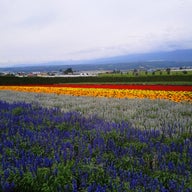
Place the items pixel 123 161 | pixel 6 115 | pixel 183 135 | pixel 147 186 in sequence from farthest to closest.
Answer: pixel 6 115 < pixel 183 135 < pixel 123 161 < pixel 147 186

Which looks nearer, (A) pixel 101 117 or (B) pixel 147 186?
(B) pixel 147 186

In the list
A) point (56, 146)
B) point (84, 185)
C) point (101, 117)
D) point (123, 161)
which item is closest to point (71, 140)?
point (56, 146)

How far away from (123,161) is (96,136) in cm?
187

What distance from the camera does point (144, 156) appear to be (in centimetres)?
649

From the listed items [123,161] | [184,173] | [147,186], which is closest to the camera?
[147,186]

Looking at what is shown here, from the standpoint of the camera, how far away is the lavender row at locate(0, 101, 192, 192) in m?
5.03

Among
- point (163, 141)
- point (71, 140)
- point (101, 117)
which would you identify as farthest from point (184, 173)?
point (101, 117)

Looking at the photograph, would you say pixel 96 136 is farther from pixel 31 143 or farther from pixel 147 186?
pixel 147 186

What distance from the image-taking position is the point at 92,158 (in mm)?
6227

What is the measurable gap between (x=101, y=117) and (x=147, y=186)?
621cm

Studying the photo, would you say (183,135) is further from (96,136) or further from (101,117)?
(101,117)

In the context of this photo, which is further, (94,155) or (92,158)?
(94,155)

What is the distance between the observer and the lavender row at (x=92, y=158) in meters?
5.03

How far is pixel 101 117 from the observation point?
1114cm
